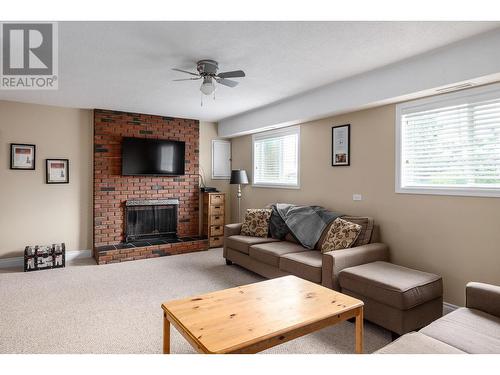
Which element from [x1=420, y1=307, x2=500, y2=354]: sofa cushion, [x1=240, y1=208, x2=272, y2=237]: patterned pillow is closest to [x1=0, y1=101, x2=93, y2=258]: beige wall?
[x1=240, y1=208, x2=272, y2=237]: patterned pillow

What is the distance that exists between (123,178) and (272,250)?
3057 millimetres

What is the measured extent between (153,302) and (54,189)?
2.89m

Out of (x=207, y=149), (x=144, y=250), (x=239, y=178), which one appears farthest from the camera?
(x=207, y=149)

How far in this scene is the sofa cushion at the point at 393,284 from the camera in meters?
2.47

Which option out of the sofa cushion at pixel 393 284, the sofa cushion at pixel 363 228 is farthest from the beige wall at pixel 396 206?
the sofa cushion at pixel 393 284

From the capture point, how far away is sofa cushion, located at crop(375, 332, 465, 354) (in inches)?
62.7

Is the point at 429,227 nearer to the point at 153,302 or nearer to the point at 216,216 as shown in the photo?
the point at 153,302

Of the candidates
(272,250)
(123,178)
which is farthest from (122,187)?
(272,250)

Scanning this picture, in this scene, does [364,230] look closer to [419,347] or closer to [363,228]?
[363,228]

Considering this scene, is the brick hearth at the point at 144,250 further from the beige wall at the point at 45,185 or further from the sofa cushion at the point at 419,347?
the sofa cushion at the point at 419,347

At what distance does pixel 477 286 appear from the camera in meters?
2.13

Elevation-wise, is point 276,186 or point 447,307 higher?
point 276,186

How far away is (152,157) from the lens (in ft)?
18.2
